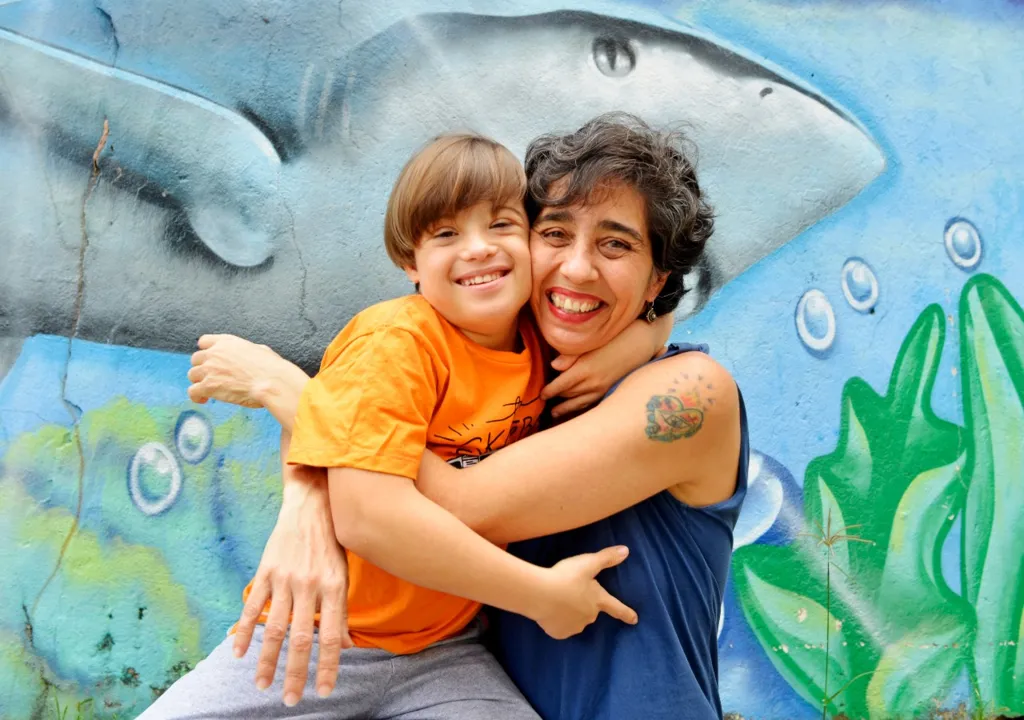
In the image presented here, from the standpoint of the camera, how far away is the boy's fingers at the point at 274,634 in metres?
1.82

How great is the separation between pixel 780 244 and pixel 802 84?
69 cm

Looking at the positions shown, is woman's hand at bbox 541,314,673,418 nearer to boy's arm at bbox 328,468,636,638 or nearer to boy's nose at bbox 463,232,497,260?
boy's nose at bbox 463,232,497,260

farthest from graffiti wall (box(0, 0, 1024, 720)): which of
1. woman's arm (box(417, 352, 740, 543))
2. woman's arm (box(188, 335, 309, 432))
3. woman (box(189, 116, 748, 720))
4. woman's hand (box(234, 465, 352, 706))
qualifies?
woman's arm (box(417, 352, 740, 543))

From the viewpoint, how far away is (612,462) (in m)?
2.00

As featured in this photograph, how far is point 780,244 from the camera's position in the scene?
153 inches

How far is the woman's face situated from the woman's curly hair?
26 mm

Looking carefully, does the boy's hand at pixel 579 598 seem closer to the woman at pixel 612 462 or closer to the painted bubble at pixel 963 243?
the woman at pixel 612 462

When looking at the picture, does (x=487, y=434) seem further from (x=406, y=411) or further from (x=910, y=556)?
Result: (x=910, y=556)

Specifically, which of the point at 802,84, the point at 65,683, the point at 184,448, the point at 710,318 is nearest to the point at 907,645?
the point at 710,318

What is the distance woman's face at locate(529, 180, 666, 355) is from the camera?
2135mm

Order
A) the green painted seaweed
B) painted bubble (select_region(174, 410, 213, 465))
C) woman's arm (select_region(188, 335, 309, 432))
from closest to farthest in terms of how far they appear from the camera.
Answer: woman's arm (select_region(188, 335, 309, 432)) < painted bubble (select_region(174, 410, 213, 465)) < the green painted seaweed

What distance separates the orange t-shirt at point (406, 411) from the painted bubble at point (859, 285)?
6.79 ft

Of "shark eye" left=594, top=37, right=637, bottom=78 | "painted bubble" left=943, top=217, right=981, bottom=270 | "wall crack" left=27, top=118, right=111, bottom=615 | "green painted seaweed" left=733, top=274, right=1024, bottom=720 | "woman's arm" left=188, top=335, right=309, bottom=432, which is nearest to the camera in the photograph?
"woman's arm" left=188, top=335, right=309, bottom=432

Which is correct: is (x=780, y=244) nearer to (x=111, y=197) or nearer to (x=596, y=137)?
(x=596, y=137)
